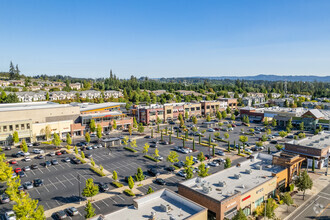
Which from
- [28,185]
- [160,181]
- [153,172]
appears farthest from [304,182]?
[28,185]

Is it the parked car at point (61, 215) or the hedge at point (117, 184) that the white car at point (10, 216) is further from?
the hedge at point (117, 184)

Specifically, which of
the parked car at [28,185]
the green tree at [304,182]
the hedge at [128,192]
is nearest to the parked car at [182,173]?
the hedge at [128,192]

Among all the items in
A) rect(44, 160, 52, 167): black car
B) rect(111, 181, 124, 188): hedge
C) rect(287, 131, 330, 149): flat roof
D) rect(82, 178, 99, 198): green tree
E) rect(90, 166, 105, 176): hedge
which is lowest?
rect(111, 181, 124, 188): hedge

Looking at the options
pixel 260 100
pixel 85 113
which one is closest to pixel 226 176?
pixel 85 113

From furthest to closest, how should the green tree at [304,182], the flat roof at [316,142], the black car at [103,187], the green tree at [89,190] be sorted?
the flat roof at [316,142]
the black car at [103,187]
the green tree at [304,182]
the green tree at [89,190]

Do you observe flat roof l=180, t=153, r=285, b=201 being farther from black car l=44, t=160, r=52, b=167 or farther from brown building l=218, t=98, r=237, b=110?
brown building l=218, t=98, r=237, b=110

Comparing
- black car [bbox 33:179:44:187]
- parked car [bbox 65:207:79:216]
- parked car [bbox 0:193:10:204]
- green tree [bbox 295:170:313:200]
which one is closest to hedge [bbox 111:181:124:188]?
parked car [bbox 65:207:79:216]

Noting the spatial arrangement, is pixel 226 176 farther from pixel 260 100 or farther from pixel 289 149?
pixel 260 100
